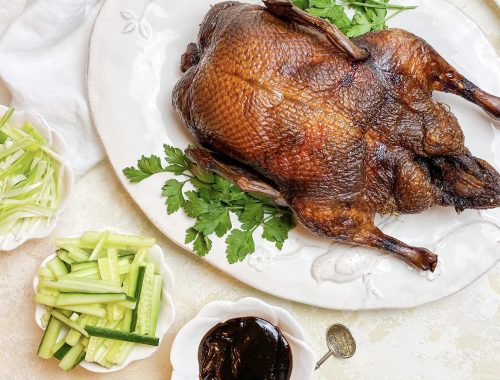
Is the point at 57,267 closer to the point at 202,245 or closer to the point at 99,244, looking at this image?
the point at 99,244

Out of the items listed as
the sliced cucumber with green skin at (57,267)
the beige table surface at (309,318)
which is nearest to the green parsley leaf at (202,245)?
the beige table surface at (309,318)

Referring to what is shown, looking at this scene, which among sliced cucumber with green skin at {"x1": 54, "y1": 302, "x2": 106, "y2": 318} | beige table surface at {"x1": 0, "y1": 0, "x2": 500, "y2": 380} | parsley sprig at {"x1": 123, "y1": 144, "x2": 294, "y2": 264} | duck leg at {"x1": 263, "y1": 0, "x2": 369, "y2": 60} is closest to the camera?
duck leg at {"x1": 263, "y1": 0, "x2": 369, "y2": 60}

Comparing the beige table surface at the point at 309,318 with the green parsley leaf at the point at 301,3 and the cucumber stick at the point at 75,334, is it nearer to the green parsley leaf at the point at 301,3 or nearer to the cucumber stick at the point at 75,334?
the cucumber stick at the point at 75,334

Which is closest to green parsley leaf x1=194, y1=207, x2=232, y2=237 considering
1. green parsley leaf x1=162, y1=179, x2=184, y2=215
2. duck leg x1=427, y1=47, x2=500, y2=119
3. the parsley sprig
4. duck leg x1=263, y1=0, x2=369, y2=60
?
the parsley sprig

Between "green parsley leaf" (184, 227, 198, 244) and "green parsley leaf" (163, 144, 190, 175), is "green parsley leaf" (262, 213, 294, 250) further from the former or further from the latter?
"green parsley leaf" (163, 144, 190, 175)

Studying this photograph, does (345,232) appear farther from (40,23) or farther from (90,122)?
(40,23)

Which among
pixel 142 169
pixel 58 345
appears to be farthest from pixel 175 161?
pixel 58 345

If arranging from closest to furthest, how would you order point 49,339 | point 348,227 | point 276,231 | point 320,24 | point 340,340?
point 320,24
point 348,227
point 49,339
point 276,231
point 340,340
